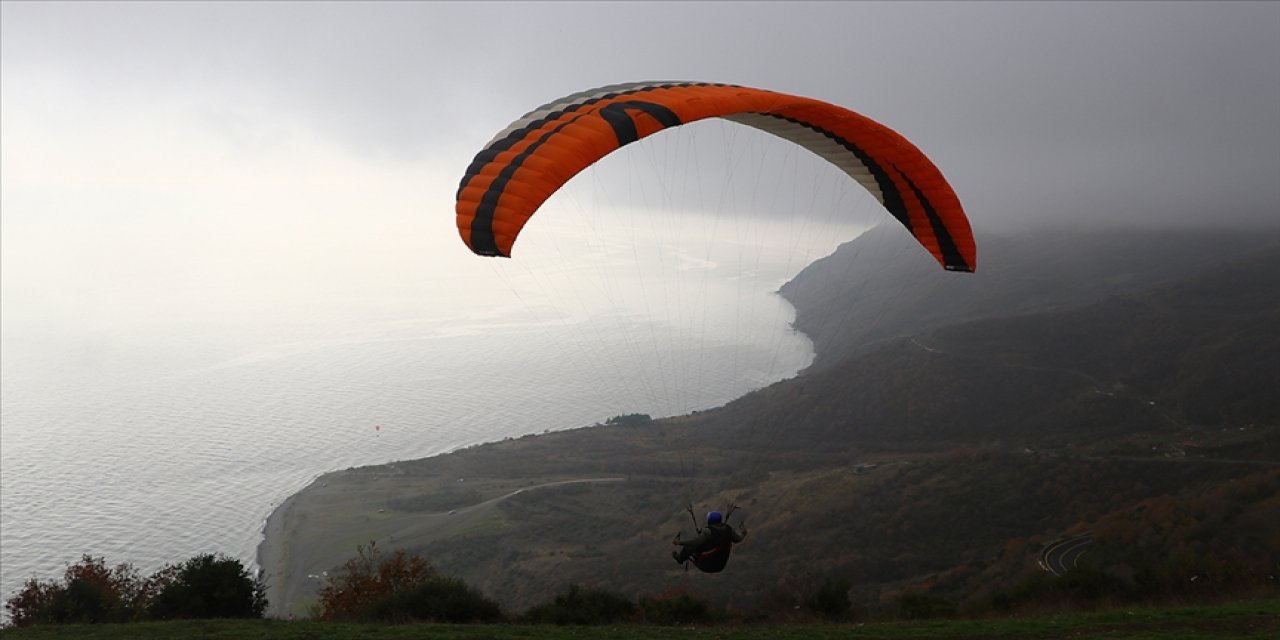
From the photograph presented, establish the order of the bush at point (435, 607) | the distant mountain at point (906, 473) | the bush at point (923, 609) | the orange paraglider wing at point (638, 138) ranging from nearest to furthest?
the orange paraglider wing at point (638, 138), the bush at point (435, 607), the bush at point (923, 609), the distant mountain at point (906, 473)

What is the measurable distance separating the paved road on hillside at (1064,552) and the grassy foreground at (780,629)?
13086 mm

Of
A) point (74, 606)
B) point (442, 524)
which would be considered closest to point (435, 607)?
point (74, 606)

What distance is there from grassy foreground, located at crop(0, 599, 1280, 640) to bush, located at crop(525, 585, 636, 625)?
2.14 metres

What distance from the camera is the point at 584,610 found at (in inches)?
763

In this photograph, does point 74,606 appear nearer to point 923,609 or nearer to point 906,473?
point 923,609

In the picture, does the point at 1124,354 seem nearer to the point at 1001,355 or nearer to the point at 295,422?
the point at 1001,355

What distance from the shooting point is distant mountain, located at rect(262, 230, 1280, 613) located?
3388cm

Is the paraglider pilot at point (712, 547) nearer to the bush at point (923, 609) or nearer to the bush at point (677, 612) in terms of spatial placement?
the bush at point (677, 612)

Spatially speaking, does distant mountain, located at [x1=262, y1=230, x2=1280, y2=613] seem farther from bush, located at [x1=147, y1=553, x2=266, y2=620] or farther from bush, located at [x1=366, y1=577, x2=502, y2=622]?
bush, located at [x1=147, y1=553, x2=266, y2=620]

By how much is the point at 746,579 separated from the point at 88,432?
75558 millimetres

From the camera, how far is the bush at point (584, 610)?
19047 millimetres

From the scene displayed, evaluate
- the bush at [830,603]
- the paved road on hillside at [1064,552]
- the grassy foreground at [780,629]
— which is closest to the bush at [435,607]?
the grassy foreground at [780,629]

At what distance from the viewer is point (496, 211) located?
36.7 feet

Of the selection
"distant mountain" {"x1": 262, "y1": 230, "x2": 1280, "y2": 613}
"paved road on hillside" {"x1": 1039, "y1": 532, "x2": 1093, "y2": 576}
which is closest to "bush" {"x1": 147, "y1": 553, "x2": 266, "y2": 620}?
"distant mountain" {"x1": 262, "y1": 230, "x2": 1280, "y2": 613}
